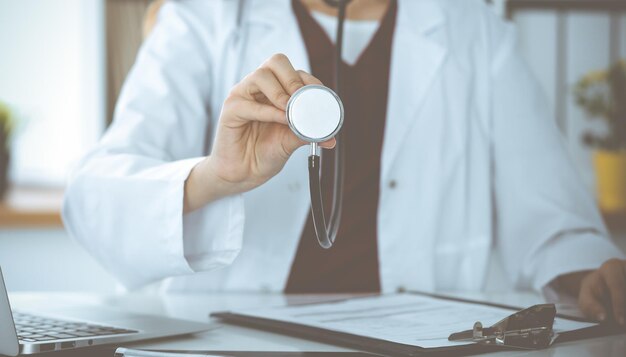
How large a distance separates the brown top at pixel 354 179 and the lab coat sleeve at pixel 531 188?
0.22 meters

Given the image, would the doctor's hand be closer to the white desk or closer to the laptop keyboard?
the white desk

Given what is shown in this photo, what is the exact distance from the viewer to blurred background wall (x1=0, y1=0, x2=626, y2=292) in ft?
8.46

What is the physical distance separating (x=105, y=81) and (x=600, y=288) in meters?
1.99

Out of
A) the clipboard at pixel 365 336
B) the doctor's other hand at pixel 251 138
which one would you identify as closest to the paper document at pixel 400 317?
the clipboard at pixel 365 336

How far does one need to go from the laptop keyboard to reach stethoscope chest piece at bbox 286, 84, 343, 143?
0.26 metres

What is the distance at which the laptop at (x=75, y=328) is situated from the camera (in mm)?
656

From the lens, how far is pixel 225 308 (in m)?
1.01

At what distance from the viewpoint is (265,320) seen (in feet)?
2.70

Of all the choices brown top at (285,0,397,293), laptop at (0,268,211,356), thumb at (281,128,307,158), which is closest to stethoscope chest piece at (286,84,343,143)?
thumb at (281,128,307,158)

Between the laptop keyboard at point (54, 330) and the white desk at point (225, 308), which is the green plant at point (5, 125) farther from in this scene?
the laptop keyboard at point (54, 330)

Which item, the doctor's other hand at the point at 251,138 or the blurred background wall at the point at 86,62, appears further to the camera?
the blurred background wall at the point at 86,62

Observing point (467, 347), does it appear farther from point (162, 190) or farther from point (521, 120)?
point (521, 120)

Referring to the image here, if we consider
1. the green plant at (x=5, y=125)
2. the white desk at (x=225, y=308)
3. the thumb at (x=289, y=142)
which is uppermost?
the green plant at (x=5, y=125)

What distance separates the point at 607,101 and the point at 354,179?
1.54 m
